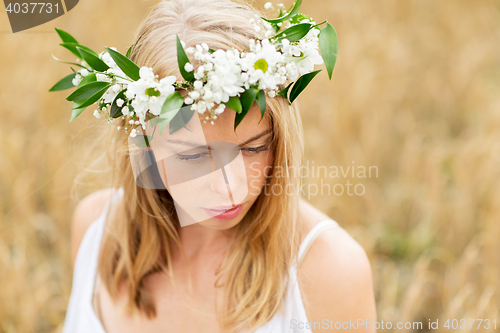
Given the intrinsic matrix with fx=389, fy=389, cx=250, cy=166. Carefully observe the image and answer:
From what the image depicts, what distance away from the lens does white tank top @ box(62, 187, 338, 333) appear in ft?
3.84

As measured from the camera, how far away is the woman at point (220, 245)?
95 centimetres

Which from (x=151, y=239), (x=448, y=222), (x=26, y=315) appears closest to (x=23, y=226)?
(x=26, y=315)

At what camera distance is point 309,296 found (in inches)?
46.3

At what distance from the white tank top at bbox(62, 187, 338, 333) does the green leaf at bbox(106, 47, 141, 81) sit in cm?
63

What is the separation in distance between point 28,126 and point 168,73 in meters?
2.55

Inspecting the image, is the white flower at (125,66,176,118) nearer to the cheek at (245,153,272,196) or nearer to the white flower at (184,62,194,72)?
the white flower at (184,62,194,72)

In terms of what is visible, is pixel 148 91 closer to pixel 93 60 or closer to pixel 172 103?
pixel 172 103

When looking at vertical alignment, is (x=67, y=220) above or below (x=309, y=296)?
below

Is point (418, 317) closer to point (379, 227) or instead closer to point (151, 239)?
point (379, 227)

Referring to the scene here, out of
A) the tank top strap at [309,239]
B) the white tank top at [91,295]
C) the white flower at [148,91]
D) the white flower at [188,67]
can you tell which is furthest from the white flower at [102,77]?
the tank top strap at [309,239]

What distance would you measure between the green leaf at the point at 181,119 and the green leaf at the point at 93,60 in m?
0.22

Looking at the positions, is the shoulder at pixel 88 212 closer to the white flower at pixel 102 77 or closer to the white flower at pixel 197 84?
the white flower at pixel 102 77

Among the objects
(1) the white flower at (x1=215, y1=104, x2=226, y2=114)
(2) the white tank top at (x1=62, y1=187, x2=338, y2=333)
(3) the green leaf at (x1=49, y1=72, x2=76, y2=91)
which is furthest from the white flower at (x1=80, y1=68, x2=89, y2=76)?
(2) the white tank top at (x1=62, y1=187, x2=338, y2=333)

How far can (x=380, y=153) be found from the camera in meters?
2.81
